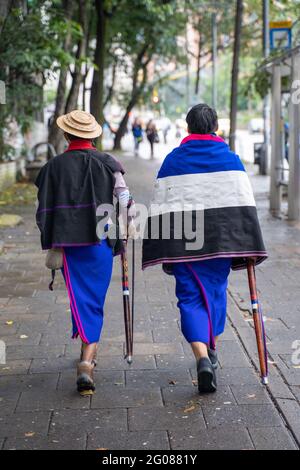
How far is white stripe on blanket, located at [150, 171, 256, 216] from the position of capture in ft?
16.0

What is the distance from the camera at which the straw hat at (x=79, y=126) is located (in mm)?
4973

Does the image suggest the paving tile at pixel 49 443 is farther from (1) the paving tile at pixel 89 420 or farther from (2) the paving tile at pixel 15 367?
(2) the paving tile at pixel 15 367

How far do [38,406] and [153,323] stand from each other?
6.67 feet

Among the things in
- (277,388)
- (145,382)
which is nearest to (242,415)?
(277,388)

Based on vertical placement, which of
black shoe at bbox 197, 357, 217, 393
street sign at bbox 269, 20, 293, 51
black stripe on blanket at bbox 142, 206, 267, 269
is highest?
street sign at bbox 269, 20, 293, 51

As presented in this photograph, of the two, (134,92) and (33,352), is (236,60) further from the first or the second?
(134,92)

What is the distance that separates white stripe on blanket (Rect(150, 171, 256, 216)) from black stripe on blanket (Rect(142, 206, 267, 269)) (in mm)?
43

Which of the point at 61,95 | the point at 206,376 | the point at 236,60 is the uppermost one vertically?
the point at 236,60

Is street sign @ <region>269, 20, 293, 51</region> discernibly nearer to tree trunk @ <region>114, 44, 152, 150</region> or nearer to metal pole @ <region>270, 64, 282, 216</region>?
metal pole @ <region>270, 64, 282, 216</region>

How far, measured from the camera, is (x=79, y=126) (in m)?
4.98

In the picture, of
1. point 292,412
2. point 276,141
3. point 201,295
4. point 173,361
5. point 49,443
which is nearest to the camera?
point 49,443

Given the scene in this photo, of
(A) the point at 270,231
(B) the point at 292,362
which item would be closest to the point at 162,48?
(A) the point at 270,231

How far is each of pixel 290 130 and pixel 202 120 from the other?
7.76 metres

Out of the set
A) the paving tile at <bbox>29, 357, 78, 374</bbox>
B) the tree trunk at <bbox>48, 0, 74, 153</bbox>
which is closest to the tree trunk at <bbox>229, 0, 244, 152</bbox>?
the tree trunk at <bbox>48, 0, 74, 153</bbox>
